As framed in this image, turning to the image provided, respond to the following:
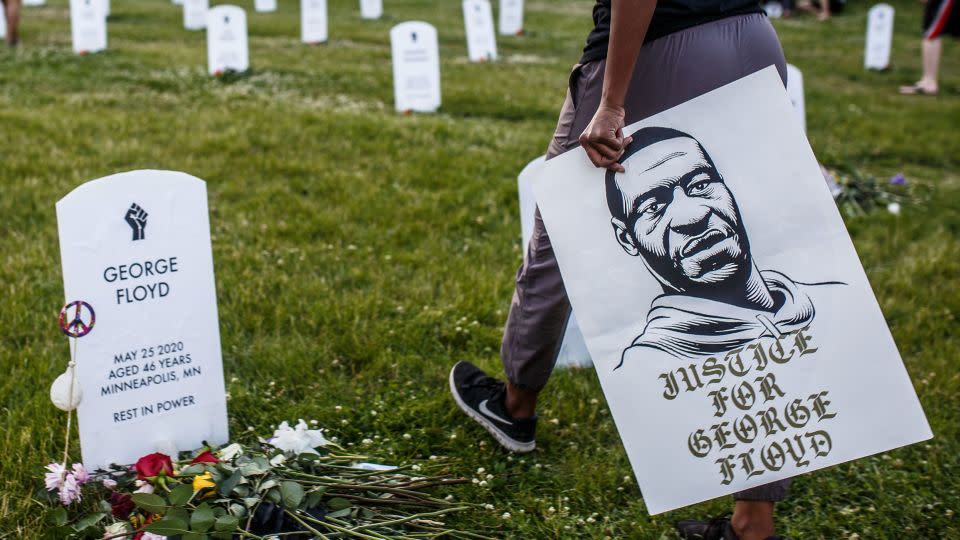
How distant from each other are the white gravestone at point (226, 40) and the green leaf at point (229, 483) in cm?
686

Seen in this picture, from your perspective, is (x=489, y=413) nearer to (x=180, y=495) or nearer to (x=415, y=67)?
(x=180, y=495)

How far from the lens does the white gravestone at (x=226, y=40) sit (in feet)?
27.3

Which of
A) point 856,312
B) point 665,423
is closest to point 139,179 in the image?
point 665,423

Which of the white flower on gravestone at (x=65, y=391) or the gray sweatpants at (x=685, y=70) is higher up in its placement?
the gray sweatpants at (x=685, y=70)

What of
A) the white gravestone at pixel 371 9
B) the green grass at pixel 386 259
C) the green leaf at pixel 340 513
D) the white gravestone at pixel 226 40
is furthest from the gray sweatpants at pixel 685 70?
A: the white gravestone at pixel 371 9

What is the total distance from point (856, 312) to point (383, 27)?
40.9 ft

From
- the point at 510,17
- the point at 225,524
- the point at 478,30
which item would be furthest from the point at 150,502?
the point at 510,17

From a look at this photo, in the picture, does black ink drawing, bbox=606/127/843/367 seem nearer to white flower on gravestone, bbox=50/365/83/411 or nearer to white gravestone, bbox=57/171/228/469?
white gravestone, bbox=57/171/228/469

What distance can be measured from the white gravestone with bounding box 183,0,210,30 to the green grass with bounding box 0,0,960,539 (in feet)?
10.8

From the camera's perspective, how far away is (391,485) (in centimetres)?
238

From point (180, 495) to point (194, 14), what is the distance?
11692 mm

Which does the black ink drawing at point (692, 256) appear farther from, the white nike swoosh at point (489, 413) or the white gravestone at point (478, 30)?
the white gravestone at point (478, 30)

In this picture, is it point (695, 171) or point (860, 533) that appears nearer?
point (695, 171)

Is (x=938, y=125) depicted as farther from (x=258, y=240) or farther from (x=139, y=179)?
(x=139, y=179)
